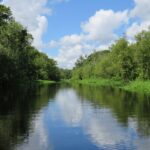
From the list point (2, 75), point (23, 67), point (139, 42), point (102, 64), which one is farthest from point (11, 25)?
point (102, 64)

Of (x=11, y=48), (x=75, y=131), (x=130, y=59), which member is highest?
(x=11, y=48)

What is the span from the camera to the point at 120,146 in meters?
20.1

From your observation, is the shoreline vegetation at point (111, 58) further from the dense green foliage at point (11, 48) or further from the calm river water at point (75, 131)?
the calm river water at point (75, 131)

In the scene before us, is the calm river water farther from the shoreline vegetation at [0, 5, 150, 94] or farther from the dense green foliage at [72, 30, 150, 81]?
the dense green foliage at [72, 30, 150, 81]

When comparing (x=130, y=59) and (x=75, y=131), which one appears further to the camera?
(x=130, y=59)

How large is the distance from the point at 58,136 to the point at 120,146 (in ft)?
16.2

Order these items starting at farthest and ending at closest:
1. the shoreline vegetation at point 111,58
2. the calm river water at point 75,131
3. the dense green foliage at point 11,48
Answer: the shoreline vegetation at point 111,58 < the dense green foliage at point 11,48 < the calm river water at point 75,131

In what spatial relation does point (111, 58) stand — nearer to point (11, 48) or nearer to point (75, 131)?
point (11, 48)

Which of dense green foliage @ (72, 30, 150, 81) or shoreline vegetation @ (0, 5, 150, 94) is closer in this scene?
shoreline vegetation @ (0, 5, 150, 94)

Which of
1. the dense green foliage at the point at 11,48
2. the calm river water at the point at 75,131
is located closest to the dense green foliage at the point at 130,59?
the dense green foliage at the point at 11,48

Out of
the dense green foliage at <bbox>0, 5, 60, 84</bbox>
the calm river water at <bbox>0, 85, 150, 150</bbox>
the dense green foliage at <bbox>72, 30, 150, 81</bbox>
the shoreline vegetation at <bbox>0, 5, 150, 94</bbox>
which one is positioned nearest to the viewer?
the calm river water at <bbox>0, 85, 150, 150</bbox>

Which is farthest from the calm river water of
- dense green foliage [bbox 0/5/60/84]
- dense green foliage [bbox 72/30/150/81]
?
dense green foliage [bbox 72/30/150/81]

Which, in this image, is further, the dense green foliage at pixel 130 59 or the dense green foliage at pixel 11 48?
the dense green foliage at pixel 130 59

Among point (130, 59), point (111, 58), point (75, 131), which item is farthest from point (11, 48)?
point (75, 131)
